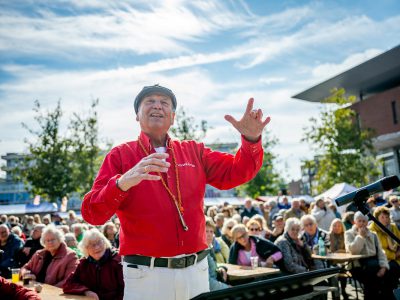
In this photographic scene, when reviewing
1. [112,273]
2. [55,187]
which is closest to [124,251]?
[112,273]

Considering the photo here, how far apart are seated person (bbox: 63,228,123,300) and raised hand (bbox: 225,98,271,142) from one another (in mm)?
3853

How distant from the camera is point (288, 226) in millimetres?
8094

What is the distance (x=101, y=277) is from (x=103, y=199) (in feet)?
12.7

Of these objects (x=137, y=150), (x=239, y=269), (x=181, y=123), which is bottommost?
(x=239, y=269)

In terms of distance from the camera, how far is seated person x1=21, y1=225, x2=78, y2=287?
6359 mm

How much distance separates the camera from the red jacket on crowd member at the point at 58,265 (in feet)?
20.7

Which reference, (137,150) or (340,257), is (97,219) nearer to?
(137,150)

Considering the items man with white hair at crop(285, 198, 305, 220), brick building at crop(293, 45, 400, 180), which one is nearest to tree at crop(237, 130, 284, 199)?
brick building at crop(293, 45, 400, 180)

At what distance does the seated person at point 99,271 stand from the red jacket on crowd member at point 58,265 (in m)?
0.85

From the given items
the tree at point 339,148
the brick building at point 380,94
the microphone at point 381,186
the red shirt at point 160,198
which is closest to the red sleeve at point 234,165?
the red shirt at point 160,198

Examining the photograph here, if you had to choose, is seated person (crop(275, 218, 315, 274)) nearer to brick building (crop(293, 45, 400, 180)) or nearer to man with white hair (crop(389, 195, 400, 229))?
man with white hair (crop(389, 195, 400, 229))

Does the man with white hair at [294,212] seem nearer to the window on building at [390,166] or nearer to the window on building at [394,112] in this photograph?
the window on building at [394,112]

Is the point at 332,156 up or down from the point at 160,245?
up

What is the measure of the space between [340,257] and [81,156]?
23320 millimetres
